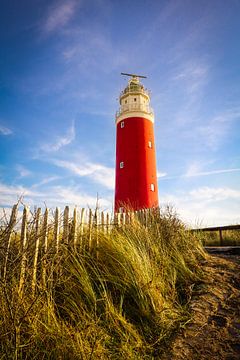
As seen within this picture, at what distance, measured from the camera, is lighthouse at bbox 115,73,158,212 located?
1473cm

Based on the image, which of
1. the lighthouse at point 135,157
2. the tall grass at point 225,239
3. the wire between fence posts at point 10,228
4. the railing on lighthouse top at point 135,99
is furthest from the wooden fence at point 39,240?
the railing on lighthouse top at point 135,99

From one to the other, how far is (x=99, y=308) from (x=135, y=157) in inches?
524

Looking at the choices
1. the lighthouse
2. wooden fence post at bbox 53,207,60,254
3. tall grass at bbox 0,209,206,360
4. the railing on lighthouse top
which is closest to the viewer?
tall grass at bbox 0,209,206,360

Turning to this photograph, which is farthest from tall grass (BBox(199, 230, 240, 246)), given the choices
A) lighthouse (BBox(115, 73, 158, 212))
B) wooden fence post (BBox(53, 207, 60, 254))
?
wooden fence post (BBox(53, 207, 60, 254))

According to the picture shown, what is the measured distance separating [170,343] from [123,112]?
55.0 ft

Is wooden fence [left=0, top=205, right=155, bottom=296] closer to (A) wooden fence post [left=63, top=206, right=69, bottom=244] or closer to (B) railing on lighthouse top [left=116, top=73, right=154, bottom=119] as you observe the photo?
(A) wooden fence post [left=63, top=206, right=69, bottom=244]

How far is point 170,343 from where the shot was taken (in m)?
2.14

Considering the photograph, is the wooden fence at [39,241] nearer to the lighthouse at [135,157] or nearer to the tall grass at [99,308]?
the tall grass at [99,308]

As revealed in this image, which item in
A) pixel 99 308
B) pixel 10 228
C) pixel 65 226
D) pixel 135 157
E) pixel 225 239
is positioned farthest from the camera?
pixel 135 157

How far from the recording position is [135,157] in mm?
15406

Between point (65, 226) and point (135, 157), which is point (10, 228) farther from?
point (135, 157)

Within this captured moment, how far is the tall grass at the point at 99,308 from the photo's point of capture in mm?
1840

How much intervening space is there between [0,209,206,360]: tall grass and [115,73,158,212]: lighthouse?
10302mm

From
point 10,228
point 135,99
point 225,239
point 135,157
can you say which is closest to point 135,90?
point 135,99
